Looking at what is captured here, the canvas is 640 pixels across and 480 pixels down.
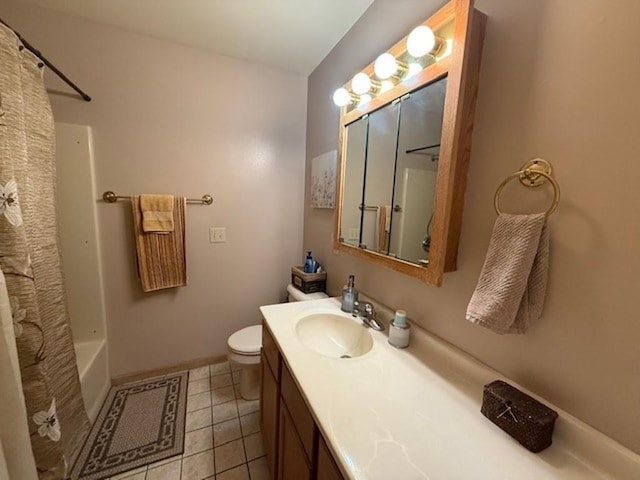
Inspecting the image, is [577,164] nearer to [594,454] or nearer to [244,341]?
[594,454]

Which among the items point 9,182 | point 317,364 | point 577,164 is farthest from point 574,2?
point 9,182

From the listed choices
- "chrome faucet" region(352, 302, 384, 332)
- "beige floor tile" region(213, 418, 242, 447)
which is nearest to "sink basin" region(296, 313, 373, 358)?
"chrome faucet" region(352, 302, 384, 332)

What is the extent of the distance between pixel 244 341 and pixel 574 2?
2.00 metres

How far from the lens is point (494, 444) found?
25.2 inches

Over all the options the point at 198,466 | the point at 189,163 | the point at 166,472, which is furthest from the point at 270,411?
the point at 189,163

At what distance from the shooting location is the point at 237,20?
4.87ft

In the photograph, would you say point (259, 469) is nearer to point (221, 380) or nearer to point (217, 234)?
point (221, 380)

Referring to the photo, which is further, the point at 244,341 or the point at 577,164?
the point at 244,341

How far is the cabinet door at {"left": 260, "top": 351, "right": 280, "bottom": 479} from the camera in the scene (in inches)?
43.5

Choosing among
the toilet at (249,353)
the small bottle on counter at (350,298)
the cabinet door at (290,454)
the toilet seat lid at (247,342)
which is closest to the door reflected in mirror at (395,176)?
the small bottle on counter at (350,298)

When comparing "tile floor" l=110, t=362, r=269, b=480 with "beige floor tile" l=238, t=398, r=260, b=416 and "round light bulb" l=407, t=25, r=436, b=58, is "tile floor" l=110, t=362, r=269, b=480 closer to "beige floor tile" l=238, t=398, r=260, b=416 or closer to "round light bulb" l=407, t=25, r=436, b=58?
"beige floor tile" l=238, t=398, r=260, b=416

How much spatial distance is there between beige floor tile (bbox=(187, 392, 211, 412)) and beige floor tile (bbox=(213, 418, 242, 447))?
0.21 metres

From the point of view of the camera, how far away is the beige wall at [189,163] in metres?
1.59

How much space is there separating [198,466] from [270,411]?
548 mm
